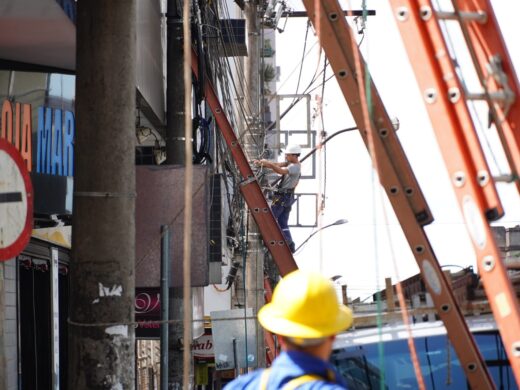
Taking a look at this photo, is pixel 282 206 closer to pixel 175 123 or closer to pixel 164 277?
pixel 175 123

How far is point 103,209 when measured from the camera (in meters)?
6.52

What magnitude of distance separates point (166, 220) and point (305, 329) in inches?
211

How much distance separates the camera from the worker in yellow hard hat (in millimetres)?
3463

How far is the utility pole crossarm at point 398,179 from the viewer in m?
5.41

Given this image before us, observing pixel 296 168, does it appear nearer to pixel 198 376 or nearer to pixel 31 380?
pixel 31 380

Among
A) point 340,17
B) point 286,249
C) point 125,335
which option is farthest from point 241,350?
point 340,17

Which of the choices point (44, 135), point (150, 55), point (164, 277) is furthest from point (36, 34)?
point (150, 55)

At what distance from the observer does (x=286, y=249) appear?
410 inches

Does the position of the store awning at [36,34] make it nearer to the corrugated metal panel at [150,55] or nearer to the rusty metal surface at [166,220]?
the corrugated metal panel at [150,55]

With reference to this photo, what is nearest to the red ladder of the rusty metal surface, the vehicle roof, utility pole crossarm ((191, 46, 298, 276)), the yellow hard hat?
the yellow hard hat

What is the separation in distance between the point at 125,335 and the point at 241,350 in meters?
5.32

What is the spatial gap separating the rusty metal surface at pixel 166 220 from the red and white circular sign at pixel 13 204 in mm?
2495

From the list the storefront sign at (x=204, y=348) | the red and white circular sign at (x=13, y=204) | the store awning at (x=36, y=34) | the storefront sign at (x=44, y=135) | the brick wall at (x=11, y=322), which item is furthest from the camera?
the storefront sign at (x=204, y=348)

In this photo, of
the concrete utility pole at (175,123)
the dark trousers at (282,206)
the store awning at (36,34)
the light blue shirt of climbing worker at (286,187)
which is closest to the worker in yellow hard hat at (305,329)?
the store awning at (36,34)
